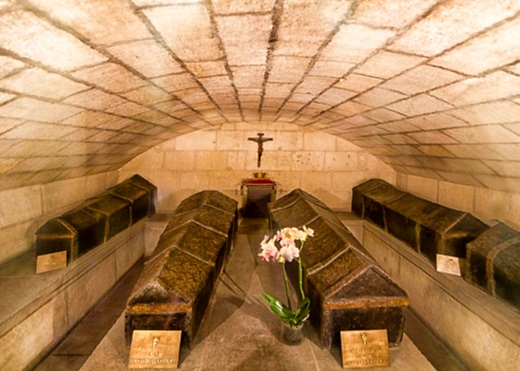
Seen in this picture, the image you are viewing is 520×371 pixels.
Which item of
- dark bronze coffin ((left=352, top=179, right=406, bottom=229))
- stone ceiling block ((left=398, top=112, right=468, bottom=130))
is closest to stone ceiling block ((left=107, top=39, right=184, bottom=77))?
stone ceiling block ((left=398, top=112, right=468, bottom=130))

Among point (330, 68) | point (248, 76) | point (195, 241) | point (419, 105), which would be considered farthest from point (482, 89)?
point (195, 241)

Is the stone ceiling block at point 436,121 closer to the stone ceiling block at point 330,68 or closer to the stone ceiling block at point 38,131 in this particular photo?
the stone ceiling block at point 330,68

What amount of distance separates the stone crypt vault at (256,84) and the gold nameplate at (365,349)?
1.84 m

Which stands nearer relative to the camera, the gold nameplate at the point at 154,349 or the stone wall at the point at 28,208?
the gold nameplate at the point at 154,349

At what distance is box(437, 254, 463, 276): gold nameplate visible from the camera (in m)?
3.41

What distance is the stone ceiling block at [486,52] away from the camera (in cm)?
144

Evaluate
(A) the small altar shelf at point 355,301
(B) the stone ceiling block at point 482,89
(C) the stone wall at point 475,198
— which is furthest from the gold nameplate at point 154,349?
(C) the stone wall at point 475,198

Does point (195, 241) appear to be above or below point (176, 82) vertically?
below

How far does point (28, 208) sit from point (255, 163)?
4.01 m

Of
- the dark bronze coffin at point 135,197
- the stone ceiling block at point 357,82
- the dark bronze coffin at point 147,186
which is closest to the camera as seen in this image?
the stone ceiling block at point 357,82

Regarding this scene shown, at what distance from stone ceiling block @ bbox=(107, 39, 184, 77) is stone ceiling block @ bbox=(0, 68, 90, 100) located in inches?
16.9

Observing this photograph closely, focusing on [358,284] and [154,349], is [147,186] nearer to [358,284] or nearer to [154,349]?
[154,349]

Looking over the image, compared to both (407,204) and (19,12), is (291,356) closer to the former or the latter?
(19,12)

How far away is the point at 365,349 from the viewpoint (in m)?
2.02
